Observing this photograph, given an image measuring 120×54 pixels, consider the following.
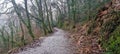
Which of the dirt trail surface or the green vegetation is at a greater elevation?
the green vegetation

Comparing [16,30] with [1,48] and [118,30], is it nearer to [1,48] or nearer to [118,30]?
[1,48]

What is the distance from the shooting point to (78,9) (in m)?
26.2

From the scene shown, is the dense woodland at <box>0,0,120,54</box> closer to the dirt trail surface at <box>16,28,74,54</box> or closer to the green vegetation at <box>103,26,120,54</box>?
the green vegetation at <box>103,26,120,54</box>

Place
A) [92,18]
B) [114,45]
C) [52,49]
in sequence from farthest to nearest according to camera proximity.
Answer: [92,18] → [52,49] → [114,45]

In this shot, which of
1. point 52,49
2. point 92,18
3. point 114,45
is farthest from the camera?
point 92,18

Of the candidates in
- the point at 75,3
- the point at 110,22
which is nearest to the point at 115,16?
the point at 110,22

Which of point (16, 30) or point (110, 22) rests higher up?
point (110, 22)

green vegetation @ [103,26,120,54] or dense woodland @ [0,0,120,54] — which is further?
A: dense woodland @ [0,0,120,54]

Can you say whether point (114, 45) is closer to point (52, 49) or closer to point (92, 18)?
point (52, 49)

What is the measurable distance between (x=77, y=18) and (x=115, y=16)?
20088 millimetres

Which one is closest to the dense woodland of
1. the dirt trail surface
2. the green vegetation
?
the green vegetation

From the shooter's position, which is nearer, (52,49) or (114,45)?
(114,45)

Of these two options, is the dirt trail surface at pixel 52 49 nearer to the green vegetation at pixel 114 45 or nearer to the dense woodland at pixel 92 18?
the dense woodland at pixel 92 18

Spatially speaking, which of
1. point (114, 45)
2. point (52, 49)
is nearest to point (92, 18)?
point (52, 49)
